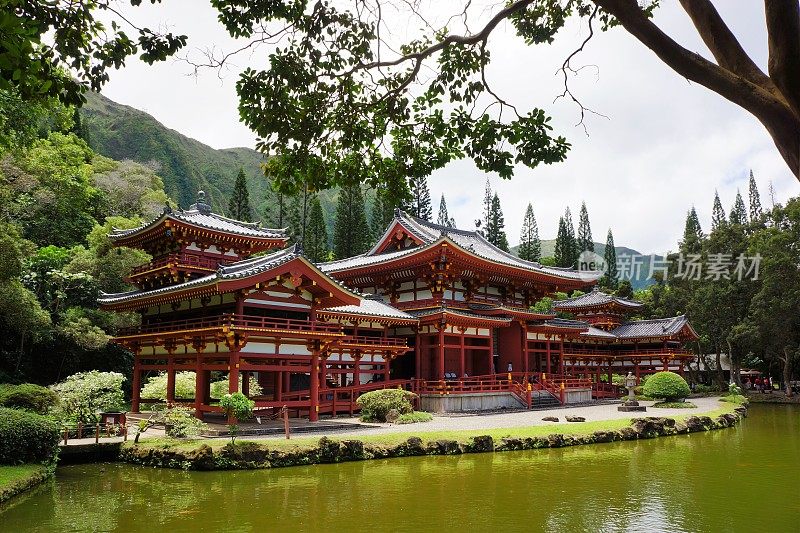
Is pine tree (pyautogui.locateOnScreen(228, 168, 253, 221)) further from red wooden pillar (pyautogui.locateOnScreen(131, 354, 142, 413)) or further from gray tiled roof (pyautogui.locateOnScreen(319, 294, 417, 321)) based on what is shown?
red wooden pillar (pyautogui.locateOnScreen(131, 354, 142, 413))

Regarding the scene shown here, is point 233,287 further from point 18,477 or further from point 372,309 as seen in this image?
point 372,309

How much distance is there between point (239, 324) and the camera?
18688mm

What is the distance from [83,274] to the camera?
3150 centimetres

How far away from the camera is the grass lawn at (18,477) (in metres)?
10.7

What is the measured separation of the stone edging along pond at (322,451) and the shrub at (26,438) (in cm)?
238

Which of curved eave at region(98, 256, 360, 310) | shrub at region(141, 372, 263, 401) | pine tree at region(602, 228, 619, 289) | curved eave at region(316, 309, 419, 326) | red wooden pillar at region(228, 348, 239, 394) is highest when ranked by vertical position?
pine tree at region(602, 228, 619, 289)

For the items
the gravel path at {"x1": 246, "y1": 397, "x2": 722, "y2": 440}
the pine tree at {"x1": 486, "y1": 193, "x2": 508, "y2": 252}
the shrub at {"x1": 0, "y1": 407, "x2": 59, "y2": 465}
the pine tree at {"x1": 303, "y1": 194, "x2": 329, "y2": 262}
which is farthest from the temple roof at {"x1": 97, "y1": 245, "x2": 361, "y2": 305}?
the pine tree at {"x1": 486, "y1": 193, "x2": 508, "y2": 252}

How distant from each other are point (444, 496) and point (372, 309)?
15782 millimetres

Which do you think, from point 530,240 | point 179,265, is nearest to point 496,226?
point 530,240

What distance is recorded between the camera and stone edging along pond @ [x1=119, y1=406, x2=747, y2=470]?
46.5 feet

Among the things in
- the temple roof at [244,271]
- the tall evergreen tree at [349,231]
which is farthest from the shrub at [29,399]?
the tall evergreen tree at [349,231]

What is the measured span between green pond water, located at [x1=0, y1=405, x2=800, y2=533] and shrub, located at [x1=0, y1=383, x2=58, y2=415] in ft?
7.50

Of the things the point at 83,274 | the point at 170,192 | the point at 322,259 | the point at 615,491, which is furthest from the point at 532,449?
the point at 170,192

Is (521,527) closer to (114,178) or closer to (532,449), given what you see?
(532,449)
